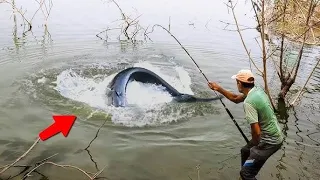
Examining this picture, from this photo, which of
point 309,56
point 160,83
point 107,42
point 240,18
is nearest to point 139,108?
point 160,83

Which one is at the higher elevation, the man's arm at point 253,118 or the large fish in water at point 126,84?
the man's arm at point 253,118

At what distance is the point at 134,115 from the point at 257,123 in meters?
4.26

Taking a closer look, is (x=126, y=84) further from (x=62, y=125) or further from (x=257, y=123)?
(x=257, y=123)

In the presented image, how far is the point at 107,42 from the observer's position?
1788cm

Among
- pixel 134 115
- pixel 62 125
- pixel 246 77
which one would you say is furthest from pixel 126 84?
pixel 246 77

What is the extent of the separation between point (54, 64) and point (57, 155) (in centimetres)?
682

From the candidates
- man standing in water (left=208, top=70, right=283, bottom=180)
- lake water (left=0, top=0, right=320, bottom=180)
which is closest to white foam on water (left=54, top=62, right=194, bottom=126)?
lake water (left=0, top=0, right=320, bottom=180)

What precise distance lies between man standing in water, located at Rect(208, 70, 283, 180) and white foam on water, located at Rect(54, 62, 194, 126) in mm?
3632

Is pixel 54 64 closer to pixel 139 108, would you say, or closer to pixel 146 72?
pixel 146 72

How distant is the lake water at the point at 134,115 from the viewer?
6773 mm

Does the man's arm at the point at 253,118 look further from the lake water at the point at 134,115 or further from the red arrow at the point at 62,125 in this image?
the red arrow at the point at 62,125

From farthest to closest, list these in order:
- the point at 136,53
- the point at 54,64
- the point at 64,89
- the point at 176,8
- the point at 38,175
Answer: the point at 176,8, the point at 136,53, the point at 54,64, the point at 64,89, the point at 38,175

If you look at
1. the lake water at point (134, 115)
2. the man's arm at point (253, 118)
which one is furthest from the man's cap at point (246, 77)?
the lake water at point (134, 115)

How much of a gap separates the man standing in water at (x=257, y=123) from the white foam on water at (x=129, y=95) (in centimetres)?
363
